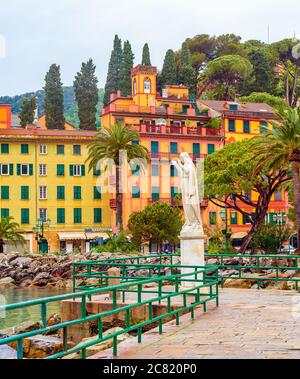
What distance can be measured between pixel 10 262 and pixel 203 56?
75401 mm

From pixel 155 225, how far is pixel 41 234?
15.7 metres

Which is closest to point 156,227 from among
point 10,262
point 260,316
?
point 10,262

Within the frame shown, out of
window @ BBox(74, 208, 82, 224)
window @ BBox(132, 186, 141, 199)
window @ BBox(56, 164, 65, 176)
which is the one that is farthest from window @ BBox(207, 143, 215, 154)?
window @ BBox(56, 164, 65, 176)

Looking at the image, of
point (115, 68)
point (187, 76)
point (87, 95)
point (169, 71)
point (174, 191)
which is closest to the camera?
point (174, 191)

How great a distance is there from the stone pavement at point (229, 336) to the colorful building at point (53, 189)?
58.2 meters

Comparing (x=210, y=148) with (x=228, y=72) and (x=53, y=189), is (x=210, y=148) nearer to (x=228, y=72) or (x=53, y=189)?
→ (x=53, y=189)

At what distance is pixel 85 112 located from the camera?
329 feet

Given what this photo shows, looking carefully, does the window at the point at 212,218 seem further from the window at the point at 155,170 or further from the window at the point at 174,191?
the window at the point at 155,170

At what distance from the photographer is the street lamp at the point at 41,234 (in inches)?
2975

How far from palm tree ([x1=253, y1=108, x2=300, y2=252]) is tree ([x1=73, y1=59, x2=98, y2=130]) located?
53.5 metres

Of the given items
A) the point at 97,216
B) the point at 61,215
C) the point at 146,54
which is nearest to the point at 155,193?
the point at 97,216

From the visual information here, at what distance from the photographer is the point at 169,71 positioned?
108625 millimetres
